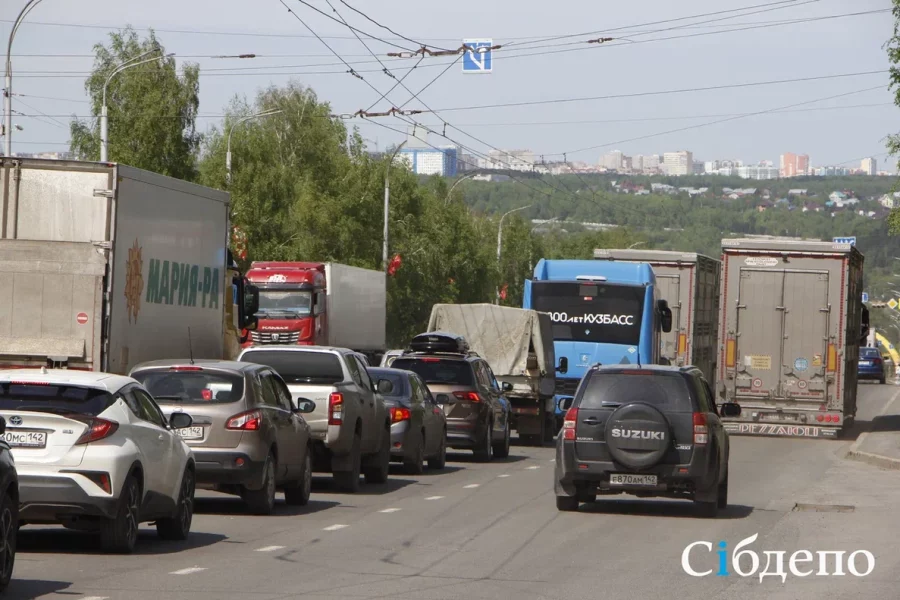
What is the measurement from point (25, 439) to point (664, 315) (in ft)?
74.1

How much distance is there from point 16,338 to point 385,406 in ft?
16.5

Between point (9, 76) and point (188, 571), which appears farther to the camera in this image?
point (9, 76)

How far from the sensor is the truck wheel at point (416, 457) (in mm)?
22281

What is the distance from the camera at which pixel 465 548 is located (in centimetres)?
1337

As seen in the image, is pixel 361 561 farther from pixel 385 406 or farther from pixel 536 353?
pixel 536 353

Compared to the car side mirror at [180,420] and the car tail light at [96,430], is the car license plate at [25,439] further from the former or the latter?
the car side mirror at [180,420]

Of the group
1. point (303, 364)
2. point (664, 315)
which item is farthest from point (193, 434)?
point (664, 315)

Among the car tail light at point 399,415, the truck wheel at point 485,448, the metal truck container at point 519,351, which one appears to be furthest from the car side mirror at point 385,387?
the metal truck container at point 519,351

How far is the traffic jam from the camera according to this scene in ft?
39.3

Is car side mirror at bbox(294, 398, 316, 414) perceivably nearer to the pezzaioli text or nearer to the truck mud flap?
the pezzaioli text

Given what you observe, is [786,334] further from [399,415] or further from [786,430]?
[399,415]

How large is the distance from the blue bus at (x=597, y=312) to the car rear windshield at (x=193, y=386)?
659 inches

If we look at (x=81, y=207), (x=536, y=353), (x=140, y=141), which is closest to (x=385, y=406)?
(x=81, y=207)

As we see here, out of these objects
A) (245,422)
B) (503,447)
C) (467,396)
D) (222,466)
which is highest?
(245,422)
